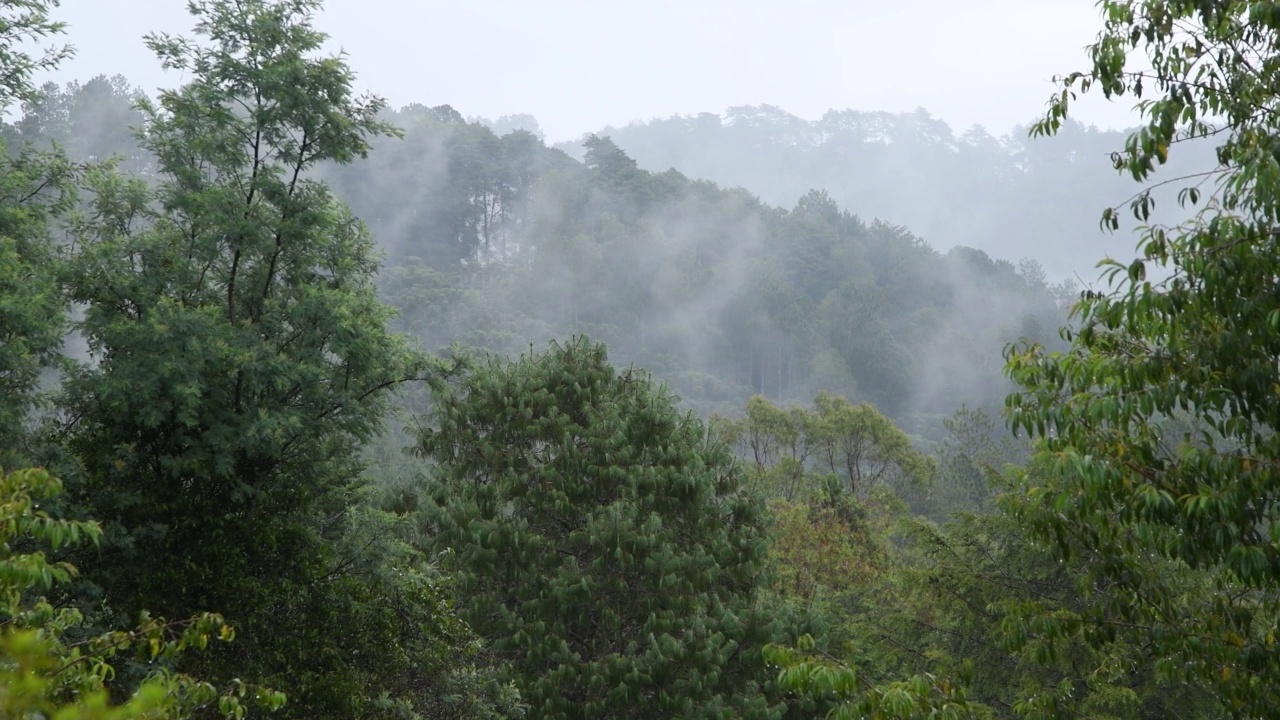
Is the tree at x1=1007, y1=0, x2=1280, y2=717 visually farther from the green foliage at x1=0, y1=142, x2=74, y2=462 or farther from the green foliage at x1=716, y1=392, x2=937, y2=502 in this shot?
the green foliage at x1=716, y1=392, x2=937, y2=502

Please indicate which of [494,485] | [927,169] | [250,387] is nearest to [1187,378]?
[250,387]

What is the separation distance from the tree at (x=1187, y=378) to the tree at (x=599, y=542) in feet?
25.4

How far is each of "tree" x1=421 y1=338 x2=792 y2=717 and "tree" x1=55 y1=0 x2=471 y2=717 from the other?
2.09 meters

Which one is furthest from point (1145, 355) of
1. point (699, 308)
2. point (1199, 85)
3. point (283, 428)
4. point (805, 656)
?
point (699, 308)

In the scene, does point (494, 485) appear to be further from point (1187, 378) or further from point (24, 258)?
point (1187, 378)

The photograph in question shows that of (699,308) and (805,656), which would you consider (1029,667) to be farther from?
Result: (699,308)

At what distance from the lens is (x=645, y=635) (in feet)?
45.4

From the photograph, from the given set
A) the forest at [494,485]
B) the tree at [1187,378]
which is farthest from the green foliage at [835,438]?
the tree at [1187,378]

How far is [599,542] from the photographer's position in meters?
13.9

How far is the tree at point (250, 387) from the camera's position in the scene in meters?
10.2

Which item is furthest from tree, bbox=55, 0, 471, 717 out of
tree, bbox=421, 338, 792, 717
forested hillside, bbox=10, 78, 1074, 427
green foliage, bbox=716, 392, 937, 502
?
forested hillside, bbox=10, 78, 1074, 427

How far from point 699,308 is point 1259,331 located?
80.0 metres

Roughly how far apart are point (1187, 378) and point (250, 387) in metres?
9.27

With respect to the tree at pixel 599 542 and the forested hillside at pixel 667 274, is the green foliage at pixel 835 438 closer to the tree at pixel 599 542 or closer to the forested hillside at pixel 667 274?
the tree at pixel 599 542
